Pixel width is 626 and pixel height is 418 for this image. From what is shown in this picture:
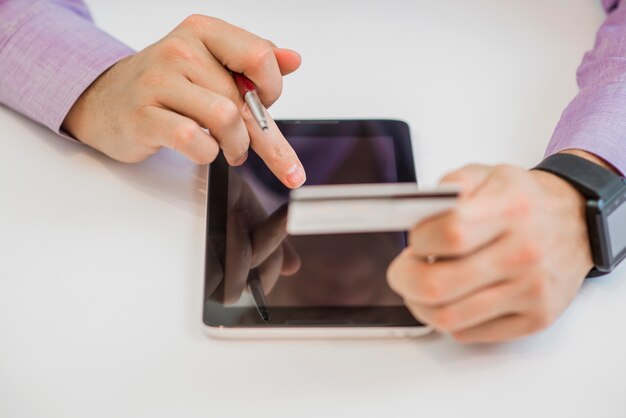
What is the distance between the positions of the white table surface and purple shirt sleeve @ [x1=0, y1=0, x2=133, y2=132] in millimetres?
43

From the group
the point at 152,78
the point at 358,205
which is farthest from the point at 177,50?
the point at 358,205

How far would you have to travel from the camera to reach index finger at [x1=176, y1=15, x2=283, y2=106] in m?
0.64

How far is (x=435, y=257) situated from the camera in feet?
1.54

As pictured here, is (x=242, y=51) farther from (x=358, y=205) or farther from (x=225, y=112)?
(x=358, y=205)

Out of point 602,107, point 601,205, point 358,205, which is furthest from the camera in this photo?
point 602,107

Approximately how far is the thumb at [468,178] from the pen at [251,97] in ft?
0.73

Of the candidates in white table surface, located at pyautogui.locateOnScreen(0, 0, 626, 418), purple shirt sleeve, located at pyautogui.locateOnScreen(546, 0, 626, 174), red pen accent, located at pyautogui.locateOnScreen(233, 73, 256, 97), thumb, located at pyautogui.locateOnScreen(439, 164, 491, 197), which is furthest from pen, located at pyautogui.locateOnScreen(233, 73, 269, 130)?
purple shirt sleeve, located at pyautogui.locateOnScreen(546, 0, 626, 174)

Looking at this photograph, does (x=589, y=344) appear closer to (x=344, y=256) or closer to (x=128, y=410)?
(x=344, y=256)

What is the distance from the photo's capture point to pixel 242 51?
0.64m

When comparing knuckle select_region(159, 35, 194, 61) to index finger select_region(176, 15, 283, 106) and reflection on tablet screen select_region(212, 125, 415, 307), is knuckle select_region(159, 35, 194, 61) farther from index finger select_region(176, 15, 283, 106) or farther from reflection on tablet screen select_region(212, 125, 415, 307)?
reflection on tablet screen select_region(212, 125, 415, 307)

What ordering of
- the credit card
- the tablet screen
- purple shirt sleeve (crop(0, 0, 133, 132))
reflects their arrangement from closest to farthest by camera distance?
the credit card
the tablet screen
purple shirt sleeve (crop(0, 0, 133, 132))

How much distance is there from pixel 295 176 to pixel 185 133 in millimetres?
129

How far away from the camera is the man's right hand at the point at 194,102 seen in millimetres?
616

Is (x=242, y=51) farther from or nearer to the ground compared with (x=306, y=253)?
farther from the ground
